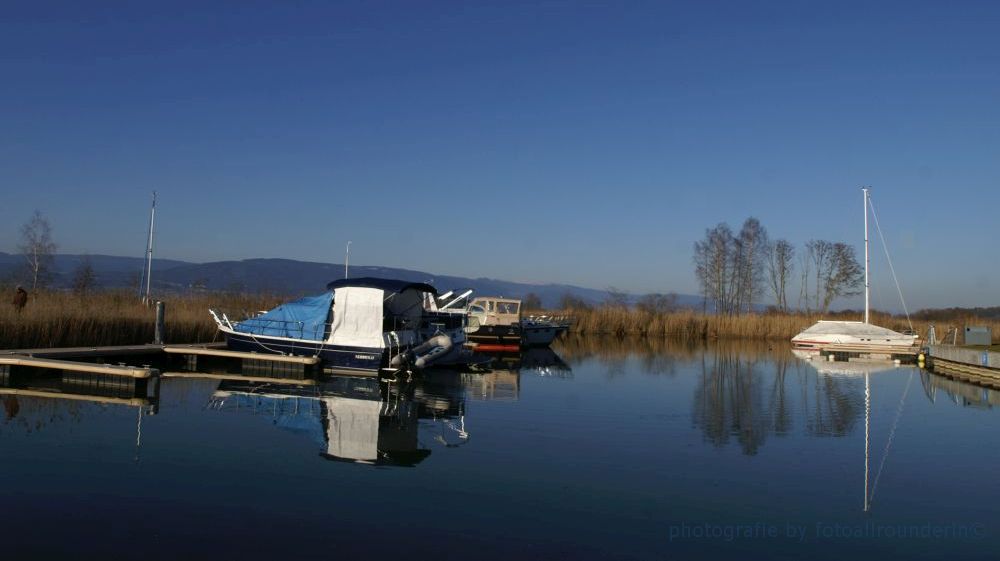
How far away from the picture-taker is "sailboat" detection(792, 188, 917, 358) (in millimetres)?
40156

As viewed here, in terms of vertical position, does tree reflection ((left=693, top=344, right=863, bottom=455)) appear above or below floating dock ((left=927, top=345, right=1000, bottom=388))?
below

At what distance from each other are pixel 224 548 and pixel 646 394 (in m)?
15.5

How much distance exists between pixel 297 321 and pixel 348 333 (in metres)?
1.83

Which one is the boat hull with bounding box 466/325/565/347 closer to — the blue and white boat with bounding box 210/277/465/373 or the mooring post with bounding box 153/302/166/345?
the blue and white boat with bounding box 210/277/465/373

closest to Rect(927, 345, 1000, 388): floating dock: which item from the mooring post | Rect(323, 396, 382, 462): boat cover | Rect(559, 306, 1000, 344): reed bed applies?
Rect(323, 396, 382, 462): boat cover

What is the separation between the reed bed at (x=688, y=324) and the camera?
55406mm

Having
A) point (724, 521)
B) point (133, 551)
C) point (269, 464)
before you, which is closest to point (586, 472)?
point (724, 521)

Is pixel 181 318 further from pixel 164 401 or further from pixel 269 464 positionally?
pixel 269 464

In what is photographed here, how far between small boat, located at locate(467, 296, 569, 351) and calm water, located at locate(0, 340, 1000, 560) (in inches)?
711

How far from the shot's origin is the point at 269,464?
11.1 m

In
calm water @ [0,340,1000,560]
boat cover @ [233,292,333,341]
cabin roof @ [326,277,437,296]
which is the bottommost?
calm water @ [0,340,1000,560]

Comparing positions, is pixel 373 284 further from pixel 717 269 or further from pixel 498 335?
pixel 717 269

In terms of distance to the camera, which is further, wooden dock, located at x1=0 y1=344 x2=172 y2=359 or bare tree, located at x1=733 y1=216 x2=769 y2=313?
bare tree, located at x1=733 y1=216 x2=769 y2=313

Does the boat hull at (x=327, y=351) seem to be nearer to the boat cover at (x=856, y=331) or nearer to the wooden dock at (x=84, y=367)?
the wooden dock at (x=84, y=367)
